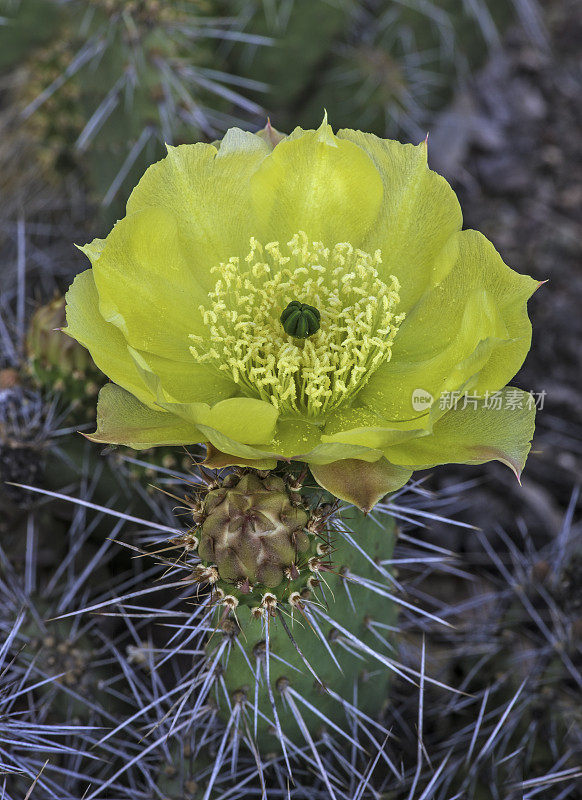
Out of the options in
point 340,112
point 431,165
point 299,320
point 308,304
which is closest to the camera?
point 299,320

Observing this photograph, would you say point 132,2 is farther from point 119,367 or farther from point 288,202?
point 119,367

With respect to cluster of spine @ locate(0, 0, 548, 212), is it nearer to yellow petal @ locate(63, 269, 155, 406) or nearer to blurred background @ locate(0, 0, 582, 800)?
blurred background @ locate(0, 0, 582, 800)

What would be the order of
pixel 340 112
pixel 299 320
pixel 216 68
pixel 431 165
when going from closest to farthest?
pixel 299 320 → pixel 216 68 → pixel 340 112 → pixel 431 165

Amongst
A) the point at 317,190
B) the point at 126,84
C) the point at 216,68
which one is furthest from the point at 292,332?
the point at 216,68

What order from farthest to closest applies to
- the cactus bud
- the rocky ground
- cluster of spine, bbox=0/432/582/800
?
the rocky ground < cluster of spine, bbox=0/432/582/800 < the cactus bud

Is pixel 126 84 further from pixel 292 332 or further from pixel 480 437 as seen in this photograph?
pixel 480 437

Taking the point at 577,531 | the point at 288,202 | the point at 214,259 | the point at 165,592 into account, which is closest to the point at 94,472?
the point at 165,592

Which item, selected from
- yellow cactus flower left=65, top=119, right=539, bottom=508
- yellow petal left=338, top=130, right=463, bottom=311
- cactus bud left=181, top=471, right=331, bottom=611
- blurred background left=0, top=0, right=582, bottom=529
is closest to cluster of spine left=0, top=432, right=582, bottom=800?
→ cactus bud left=181, top=471, right=331, bottom=611

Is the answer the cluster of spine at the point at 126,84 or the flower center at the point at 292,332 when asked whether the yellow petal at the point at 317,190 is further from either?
the cluster of spine at the point at 126,84
